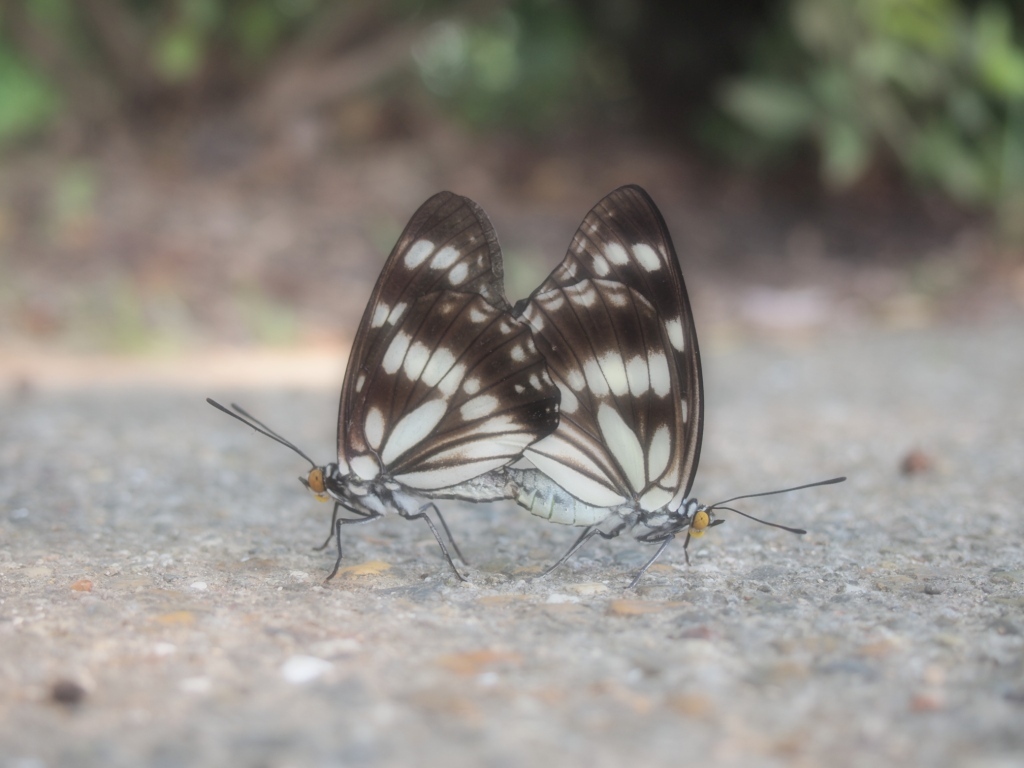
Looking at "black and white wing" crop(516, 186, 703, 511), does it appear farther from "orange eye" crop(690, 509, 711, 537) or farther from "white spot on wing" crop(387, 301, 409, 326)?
"white spot on wing" crop(387, 301, 409, 326)

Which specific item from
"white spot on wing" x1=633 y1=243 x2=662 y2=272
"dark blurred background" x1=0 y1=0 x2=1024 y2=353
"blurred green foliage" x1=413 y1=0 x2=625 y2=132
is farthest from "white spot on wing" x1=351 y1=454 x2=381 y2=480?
"blurred green foliage" x1=413 y1=0 x2=625 y2=132

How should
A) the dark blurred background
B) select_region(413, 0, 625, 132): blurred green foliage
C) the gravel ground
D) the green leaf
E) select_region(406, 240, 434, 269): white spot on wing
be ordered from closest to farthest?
the gravel ground
select_region(406, 240, 434, 269): white spot on wing
the dark blurred background
the green leaf
select_region(413, 0, 625, 132): blurred green foliage

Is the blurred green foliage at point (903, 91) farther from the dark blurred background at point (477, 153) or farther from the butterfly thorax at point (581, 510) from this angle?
the butterfly thorax at point (581, 510)

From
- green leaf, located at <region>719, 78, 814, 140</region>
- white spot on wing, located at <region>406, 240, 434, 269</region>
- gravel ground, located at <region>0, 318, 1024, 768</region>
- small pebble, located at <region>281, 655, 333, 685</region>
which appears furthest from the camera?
green leaf, located at <region>719, 78, 814, 140</region>

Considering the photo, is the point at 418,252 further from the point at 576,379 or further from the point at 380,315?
the point at 576,379

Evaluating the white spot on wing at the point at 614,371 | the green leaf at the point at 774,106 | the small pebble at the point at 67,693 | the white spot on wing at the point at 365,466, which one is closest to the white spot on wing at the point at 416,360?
the white spot on wing at the point at 365,466

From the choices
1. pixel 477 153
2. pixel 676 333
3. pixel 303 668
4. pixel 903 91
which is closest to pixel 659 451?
pixel 676 333

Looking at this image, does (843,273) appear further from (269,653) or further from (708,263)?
(269,653)
